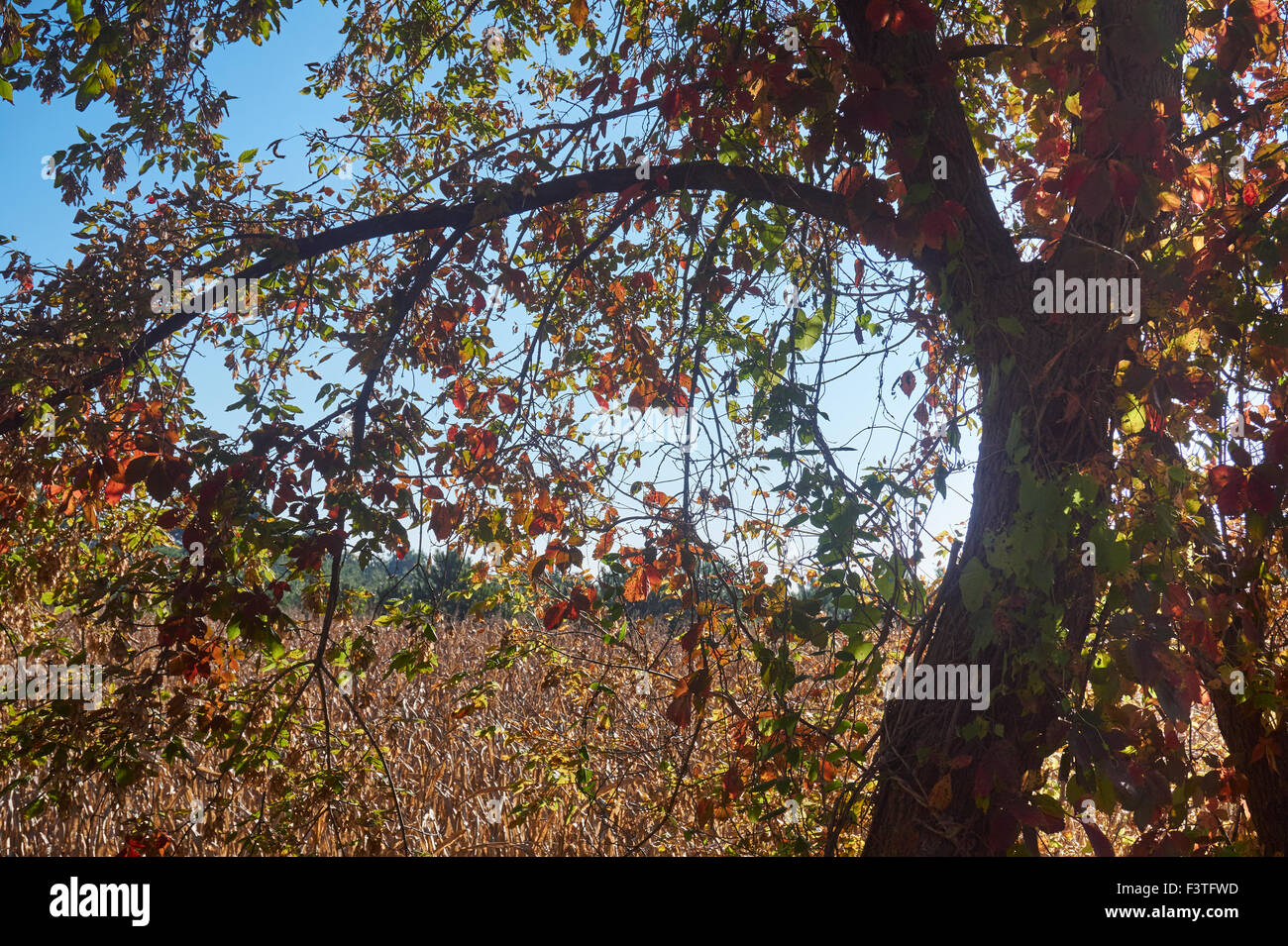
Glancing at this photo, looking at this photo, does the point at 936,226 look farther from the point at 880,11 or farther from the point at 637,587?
the point at 637,587

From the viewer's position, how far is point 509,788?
4316 millimetres

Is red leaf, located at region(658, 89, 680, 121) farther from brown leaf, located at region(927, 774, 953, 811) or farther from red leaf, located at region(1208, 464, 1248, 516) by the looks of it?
brown leaf, located at region(927, 774, 953, 811)

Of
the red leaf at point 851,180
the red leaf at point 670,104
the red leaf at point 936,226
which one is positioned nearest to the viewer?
the red leaf at point 936,226

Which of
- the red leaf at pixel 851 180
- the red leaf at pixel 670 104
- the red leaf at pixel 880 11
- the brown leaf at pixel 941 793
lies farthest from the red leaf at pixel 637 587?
the red leaf at pixel 880 11

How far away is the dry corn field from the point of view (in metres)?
3.55

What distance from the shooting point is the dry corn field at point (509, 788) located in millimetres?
3553

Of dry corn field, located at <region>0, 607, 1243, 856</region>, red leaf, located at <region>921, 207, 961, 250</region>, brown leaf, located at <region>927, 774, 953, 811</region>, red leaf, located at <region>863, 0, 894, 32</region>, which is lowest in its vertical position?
dry corn field, located at <region>0, 607, 1243, 856</region>

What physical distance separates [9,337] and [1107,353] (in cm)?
385

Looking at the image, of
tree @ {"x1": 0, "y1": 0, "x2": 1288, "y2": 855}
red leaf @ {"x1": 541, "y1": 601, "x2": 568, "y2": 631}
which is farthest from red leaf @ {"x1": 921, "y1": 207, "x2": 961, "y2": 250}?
red leaf @ {"x1": 541, "y1": 601, "x2": 568, "y2": 631}

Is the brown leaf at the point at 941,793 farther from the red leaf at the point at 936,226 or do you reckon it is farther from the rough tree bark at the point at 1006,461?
the red leaf at the point at 936,226
